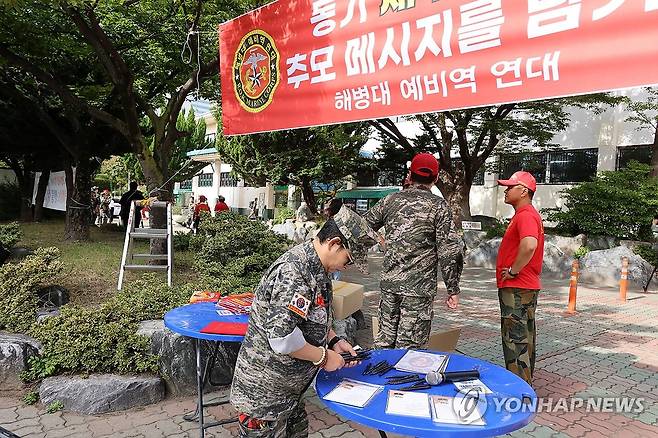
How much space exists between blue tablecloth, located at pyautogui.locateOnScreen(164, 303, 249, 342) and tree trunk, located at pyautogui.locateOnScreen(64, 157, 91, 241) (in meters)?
7.70

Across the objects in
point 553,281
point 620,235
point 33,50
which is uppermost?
point 33,50

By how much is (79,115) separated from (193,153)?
21014 mm

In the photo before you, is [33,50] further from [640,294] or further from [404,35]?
[640,294]

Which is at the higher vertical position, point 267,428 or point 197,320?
point 197,320

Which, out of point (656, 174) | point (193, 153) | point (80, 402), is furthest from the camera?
point (193, 153)

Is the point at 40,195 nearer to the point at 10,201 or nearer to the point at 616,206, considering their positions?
the point at 10,201

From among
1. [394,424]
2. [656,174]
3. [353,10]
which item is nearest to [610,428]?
[394,424]

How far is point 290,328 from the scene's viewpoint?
6.30 feet

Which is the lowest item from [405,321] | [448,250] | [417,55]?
[405,321]

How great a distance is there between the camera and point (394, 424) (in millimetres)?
1797

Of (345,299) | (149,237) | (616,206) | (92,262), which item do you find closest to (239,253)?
(345,299)

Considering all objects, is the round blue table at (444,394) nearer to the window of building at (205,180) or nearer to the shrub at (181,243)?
the shrub at (181,243)

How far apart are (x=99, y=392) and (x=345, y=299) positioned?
98.4 inches

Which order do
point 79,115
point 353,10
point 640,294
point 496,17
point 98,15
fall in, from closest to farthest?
point 496,17 → point 353,10 → point 98,15 → point 640,294 → point 79,115
